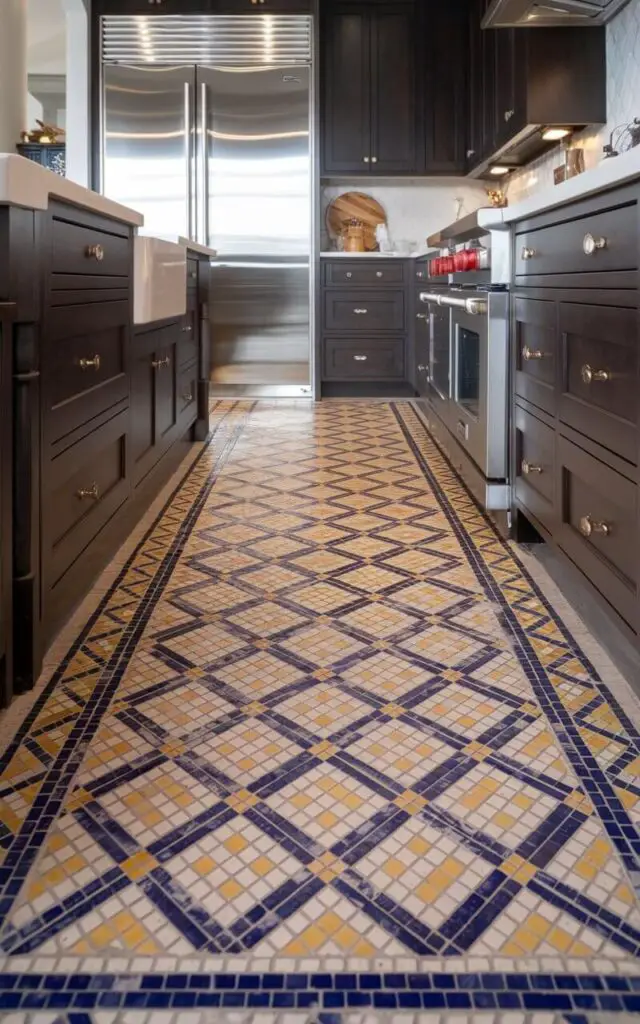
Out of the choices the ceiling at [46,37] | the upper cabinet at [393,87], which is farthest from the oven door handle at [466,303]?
the ceiling at [46,37]

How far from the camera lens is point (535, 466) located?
2.36 meters

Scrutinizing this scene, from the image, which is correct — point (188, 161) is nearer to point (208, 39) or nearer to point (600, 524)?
point (208, 39)

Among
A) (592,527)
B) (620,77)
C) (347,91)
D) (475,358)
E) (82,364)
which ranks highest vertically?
(347,91)

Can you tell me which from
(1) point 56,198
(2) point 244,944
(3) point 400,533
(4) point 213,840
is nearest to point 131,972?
(2) point 244,944

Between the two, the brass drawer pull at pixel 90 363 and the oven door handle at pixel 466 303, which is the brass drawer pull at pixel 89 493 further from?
the oven door handle at pixel 466 303

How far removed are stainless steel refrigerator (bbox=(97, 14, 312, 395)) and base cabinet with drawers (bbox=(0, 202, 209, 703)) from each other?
10.7 feet

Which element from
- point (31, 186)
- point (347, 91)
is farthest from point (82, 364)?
point (347, 91)

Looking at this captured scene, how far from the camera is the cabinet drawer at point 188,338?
145 inches

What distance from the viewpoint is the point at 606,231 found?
1.63 meters

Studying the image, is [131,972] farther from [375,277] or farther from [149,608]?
[375,277]

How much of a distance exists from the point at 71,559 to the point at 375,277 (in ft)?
14.9

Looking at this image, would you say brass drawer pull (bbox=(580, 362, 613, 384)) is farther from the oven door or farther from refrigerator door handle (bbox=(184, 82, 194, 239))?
refrigerator door handle (bbox=(184, 82, 194, 239))

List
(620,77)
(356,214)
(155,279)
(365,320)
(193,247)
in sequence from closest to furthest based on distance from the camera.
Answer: (155,279)
(620,77)
(193,247)
(365,320)
(356,214)

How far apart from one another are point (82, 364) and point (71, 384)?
105 millimetres
